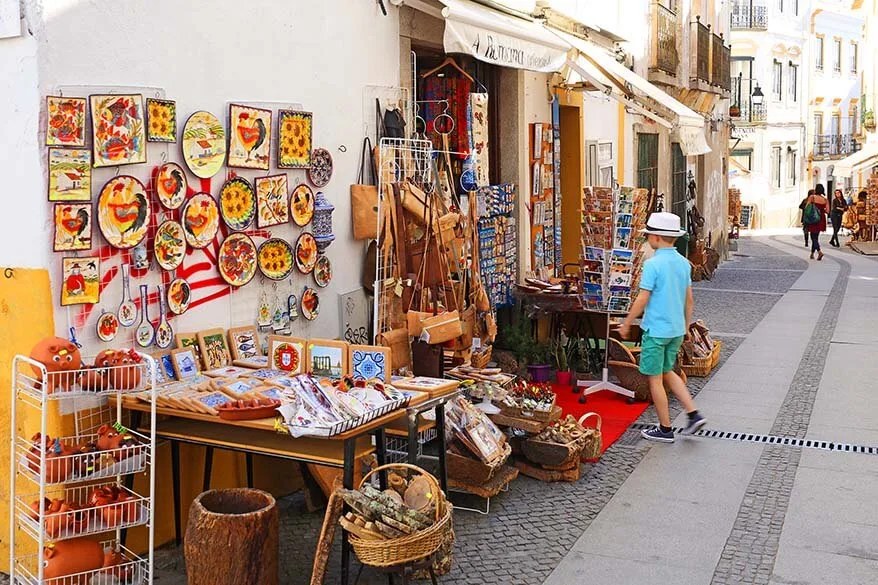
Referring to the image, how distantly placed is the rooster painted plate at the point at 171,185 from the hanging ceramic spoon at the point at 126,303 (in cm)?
42

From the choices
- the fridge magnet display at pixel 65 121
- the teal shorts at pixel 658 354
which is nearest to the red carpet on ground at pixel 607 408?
the teal shorts at pixel 658 354

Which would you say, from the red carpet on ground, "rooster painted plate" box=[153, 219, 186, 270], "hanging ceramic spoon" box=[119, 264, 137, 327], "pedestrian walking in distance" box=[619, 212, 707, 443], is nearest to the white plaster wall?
"hanging ceramic spoon" box=[119, 264, 137, 327]

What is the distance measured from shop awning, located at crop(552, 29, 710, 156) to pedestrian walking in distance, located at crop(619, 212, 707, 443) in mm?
2142

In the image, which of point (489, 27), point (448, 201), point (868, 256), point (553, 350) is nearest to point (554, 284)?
point (553, 350)

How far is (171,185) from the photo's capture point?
5.57 m

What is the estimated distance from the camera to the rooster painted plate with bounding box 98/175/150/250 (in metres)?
5.18

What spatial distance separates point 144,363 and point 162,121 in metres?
1.32

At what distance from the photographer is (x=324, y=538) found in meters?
4.67

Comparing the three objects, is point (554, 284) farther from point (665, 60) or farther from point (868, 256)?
point (868, 256)

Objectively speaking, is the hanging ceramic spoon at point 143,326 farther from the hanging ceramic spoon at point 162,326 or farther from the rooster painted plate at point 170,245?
the rooster painted plate at point 170,245

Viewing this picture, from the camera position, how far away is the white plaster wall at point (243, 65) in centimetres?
502

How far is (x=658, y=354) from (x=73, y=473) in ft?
14.6

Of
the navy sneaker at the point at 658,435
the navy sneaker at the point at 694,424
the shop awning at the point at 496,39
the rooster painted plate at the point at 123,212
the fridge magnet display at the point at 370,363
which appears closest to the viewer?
the rooster painted plate at the point at 123,212

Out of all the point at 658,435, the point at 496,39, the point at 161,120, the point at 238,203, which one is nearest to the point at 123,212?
the point at 161,120
